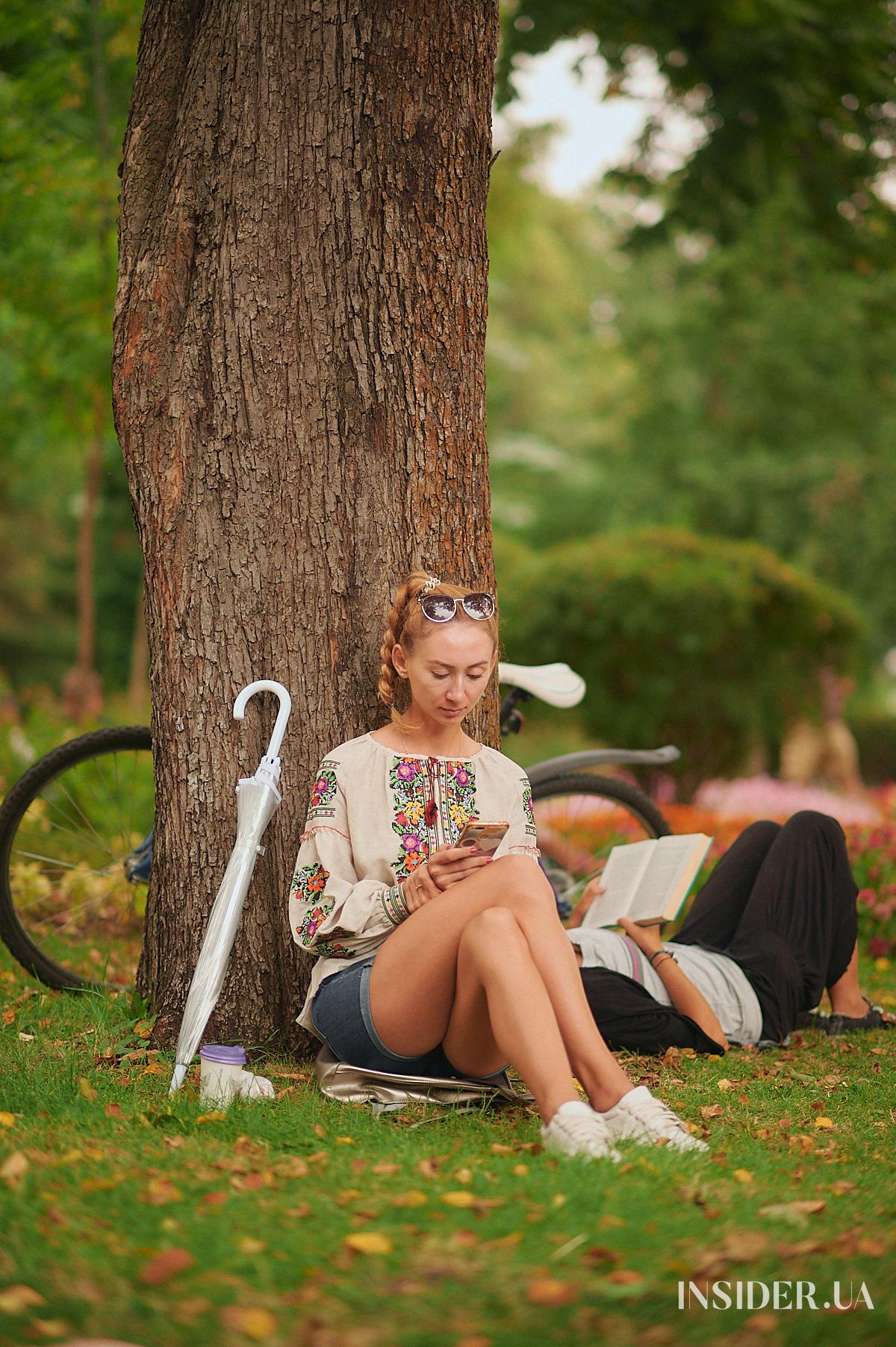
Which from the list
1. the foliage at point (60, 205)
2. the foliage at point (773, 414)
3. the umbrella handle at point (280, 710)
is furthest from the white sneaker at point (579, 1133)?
the foliage at point (773, 414)

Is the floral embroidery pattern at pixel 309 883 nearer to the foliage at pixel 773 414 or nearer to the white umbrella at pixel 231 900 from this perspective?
the white umbrella at pixel 231 900

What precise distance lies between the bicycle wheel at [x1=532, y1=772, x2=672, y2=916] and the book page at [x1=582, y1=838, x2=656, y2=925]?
315mm

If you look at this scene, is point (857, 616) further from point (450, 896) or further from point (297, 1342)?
point (297, 1342)

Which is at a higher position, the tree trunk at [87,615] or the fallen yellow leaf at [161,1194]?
the tree trunk at [87,615]

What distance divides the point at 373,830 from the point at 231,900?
404 mm

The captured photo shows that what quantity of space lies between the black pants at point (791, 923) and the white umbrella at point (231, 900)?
1.75 meters

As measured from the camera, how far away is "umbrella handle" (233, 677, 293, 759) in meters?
3.33

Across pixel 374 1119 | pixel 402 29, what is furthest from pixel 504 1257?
pixel 402 29

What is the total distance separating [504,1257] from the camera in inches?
81.0

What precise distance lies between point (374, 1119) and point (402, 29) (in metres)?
3.02

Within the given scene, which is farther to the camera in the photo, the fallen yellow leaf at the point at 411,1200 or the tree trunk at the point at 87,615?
the tree trunk at the point at 87,615

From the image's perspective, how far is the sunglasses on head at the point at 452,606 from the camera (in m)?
3.24

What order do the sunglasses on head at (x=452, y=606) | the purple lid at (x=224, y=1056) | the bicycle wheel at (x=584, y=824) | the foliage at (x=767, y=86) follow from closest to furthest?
the purple lid at (x=224, y=1056)
the sunglasses on head at (x=452, y=606)
the bicycle wheel at (x=584, y=824)
the foliage at (x=767, y=86)

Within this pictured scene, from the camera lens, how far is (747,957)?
408 cm
